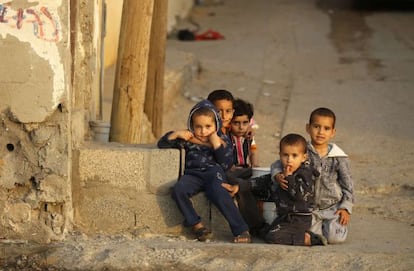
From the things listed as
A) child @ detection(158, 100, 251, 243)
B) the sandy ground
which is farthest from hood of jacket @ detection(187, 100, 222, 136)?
the sandy ground

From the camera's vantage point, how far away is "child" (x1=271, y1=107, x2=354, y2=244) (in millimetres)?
6336

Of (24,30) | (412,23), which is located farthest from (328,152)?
(412,23)

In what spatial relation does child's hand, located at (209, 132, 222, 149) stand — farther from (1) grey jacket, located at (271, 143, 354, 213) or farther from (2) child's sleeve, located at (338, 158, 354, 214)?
(2) child's sleeve, located at (338, 158, 354, 214)

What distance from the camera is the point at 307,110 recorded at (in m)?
11.2

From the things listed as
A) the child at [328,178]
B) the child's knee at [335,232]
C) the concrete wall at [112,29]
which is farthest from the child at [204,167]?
the concrete wall at [112,29]

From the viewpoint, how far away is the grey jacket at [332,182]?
21.0ft

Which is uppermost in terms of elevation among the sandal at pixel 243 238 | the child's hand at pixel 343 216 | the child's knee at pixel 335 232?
the child's hand at pixel 343 216

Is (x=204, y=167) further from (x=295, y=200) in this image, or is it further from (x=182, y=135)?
(x=295, y=200)

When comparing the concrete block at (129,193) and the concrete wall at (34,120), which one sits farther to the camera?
the concrete block at (129,193)

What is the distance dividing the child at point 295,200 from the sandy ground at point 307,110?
0.20 meters

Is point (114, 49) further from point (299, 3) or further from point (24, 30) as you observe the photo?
point (299, 3)

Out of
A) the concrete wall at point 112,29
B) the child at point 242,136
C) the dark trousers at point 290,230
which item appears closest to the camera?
the dark trousers at point 290,230

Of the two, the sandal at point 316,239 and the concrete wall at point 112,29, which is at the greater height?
the concrete wall at point 112,29

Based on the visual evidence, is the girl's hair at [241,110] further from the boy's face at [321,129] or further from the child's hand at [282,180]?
the child's hand at [282,180]
